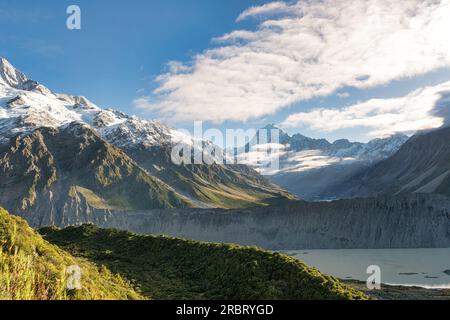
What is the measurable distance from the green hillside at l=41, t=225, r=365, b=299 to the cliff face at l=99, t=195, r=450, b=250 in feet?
359

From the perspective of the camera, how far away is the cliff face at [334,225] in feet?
447

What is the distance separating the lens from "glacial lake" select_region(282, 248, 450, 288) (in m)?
84.6

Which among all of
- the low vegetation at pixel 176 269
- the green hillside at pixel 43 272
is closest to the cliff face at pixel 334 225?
the low vegetation at pixel 176 269

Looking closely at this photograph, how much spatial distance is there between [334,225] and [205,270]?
118773 mm

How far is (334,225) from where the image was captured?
14512cm

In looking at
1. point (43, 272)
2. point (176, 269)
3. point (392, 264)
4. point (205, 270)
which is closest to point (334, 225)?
point (392, 264)

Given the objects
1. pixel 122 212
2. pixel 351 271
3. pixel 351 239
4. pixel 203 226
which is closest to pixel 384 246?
pixel 351 239

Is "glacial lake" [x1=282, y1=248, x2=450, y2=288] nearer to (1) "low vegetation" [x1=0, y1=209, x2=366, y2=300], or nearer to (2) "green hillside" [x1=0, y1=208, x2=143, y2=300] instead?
(1) "low vegetation" [x1=0, y1=209, x2=366, y2=300]

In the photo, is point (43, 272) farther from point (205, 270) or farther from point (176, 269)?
point (176, 269)

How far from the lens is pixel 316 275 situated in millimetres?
29328

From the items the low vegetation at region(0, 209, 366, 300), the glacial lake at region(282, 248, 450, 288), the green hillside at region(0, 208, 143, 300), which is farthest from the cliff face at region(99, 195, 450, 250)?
the green hillside at region(0, 208, 143, 300)

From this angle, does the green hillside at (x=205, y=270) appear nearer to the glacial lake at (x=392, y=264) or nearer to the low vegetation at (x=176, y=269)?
the low vegetation at (x=176, y=269)
